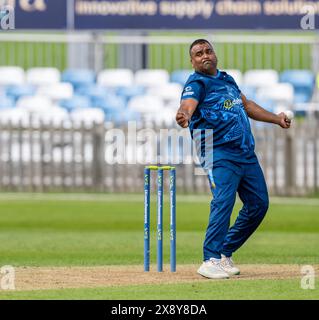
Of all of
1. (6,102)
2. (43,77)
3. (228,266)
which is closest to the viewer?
(228,266)

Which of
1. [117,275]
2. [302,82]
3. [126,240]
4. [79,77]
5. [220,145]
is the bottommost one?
[126,240]

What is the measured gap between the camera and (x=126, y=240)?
1803 centimetres

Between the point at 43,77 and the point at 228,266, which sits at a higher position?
the point at 43,77

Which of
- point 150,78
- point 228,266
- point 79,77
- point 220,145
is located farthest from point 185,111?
point 150,78

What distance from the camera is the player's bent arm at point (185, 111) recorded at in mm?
11570

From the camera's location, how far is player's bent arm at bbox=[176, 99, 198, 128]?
11570 mm

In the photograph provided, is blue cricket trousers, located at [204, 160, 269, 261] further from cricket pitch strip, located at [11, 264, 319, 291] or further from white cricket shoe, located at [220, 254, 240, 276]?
cricket pitch strip, located at [11, 264, 319, 291]

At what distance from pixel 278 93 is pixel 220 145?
1770cm

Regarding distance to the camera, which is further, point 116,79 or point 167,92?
point 116,79

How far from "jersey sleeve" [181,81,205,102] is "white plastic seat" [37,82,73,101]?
57.3ft

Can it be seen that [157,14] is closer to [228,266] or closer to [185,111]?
[228,266]

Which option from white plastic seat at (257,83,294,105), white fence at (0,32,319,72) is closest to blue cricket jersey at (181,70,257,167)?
white fence at (0,32,319,72)
